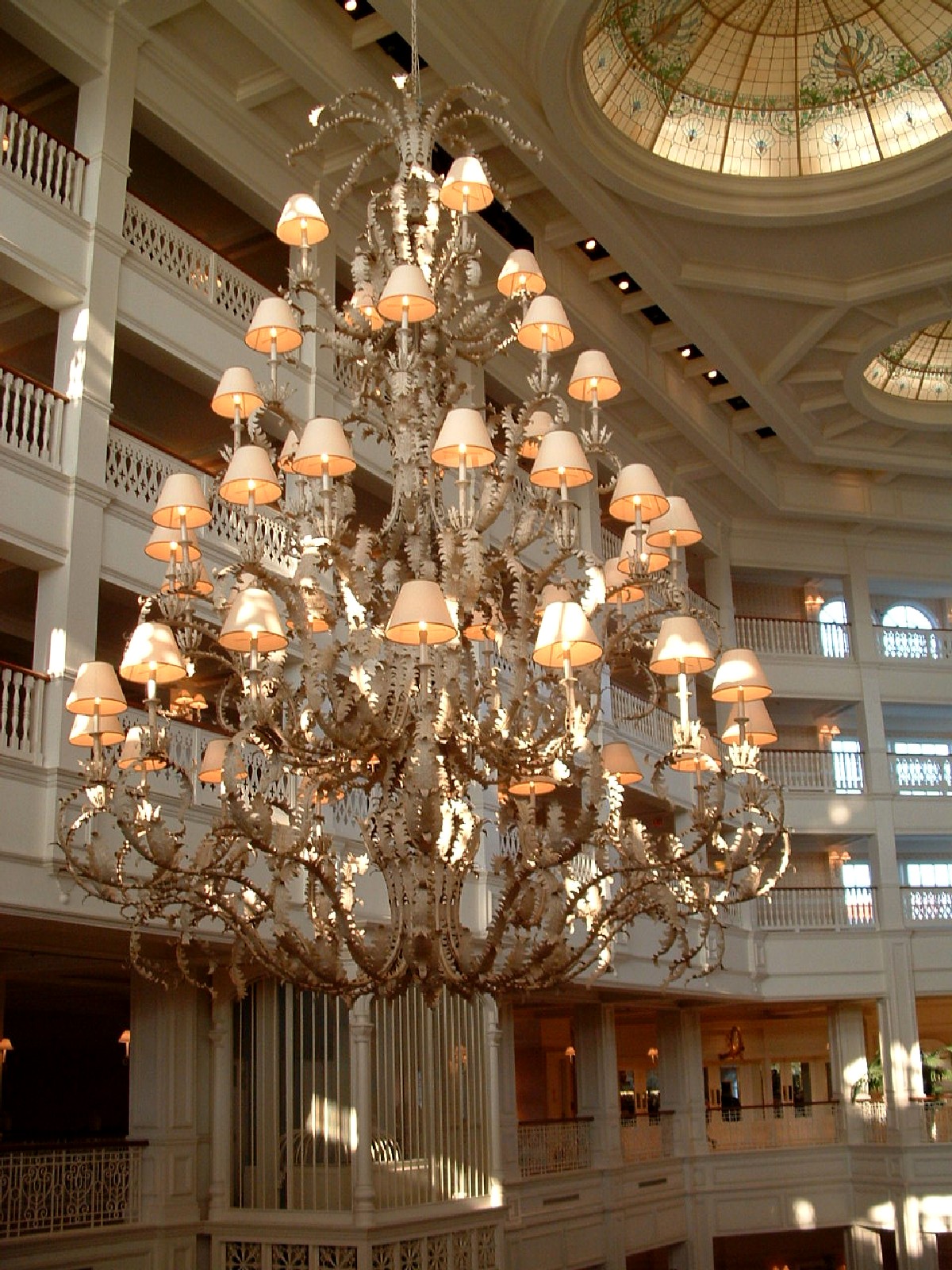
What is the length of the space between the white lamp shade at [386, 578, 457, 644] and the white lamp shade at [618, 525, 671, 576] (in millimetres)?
1080

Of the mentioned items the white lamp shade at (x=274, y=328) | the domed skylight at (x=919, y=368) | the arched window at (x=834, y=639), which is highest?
the domed skylight at (x=919, y=368)

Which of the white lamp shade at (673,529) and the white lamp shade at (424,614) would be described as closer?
the white lamp shade at (424,614)

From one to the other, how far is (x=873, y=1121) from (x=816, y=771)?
4.86 meters

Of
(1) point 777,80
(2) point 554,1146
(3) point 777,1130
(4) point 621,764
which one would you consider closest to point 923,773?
(3) point 777,1130

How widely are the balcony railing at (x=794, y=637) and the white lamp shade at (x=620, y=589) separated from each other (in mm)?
14682

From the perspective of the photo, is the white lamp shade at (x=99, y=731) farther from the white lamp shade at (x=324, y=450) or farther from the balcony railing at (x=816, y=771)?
the balcony railing at (x=816, y=771)

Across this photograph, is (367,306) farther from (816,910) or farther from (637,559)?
(816,910)

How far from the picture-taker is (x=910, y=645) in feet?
69.7

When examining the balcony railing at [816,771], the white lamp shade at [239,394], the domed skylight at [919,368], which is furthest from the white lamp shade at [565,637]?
the balcony railing at [816,771]

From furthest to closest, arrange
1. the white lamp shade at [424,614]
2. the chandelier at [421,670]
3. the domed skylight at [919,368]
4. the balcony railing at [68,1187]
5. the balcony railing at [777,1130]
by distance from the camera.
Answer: the balcony railing at [777,1130], the domed skylight at [919,368], the balcony railing at [68,1187], the chandelier at [421,670], the white lamp shade at [424,614]

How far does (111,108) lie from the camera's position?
10.7m

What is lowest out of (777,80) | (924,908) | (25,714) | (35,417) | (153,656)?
(153,656)

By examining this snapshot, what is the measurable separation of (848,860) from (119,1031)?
1186cm

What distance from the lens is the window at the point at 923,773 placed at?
2036 centimetres
